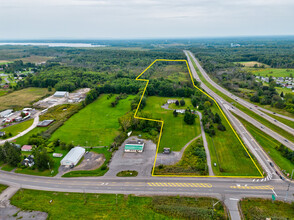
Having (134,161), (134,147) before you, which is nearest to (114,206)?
(134,161)

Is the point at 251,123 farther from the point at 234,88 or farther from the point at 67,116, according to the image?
the point at 67,116

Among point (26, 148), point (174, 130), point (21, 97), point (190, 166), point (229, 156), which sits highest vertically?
point (21, 97)

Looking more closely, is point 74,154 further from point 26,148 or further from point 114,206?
point 114,206

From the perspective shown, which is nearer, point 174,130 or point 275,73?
point 174,130

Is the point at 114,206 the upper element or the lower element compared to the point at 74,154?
lower

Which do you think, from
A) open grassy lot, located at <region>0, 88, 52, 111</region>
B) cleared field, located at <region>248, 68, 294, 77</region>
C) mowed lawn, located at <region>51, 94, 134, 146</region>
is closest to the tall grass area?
mowed lawn, located at <region>51, 94, 134, 146</region>

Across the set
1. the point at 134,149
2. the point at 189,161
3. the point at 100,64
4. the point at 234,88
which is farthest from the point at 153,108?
the point at 100,64

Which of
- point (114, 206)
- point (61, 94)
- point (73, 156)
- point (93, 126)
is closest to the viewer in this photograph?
point (114, 206)
